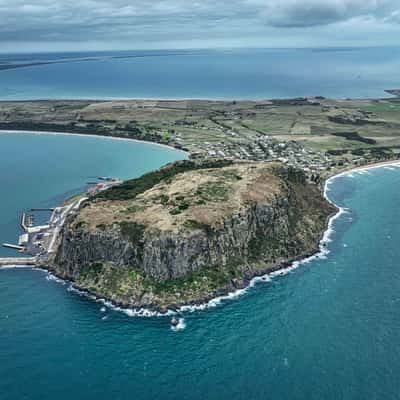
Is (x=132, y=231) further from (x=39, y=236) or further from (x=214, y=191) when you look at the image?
(x=39, y=236)

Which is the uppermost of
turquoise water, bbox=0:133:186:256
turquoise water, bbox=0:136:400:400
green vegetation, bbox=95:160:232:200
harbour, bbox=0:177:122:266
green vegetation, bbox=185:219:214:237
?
green vegetation, bbox=95:160:232:200

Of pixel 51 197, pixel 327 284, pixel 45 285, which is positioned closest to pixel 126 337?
pixel 45 285

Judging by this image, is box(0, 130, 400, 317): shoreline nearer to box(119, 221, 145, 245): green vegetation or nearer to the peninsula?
the peninsula

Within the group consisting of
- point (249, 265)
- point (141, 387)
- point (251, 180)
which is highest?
point (251, 180)

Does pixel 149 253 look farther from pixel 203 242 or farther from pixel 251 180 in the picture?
pixel 251 180

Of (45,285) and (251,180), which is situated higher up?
(251,180)

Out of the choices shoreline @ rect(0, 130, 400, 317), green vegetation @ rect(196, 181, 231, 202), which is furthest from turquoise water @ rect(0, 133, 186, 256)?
green vegetation @ rect(196, 181, 231, 202)
